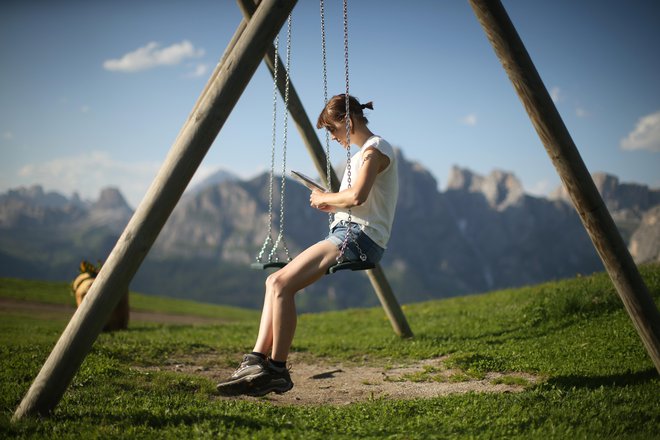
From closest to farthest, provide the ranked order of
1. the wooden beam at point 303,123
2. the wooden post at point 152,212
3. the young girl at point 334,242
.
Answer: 1. the wooden post at point 152,212
2. the young girl at point 334,242
3. the wooden beam at point 303,123

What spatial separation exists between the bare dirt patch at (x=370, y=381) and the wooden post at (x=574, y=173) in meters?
1.83

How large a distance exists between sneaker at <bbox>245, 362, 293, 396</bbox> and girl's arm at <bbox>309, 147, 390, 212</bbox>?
6.40 feet

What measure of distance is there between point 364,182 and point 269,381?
7.79ft

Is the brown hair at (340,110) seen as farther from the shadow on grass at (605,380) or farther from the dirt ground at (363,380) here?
the shadow on grass at (605,380)

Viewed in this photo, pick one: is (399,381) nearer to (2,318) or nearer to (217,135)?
(217,135)

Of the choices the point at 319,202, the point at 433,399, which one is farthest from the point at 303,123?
the point at 433,399

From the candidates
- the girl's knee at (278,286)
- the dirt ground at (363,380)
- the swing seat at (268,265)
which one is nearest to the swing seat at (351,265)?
the girl's knee at (278,286)

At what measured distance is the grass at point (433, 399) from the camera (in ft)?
16.3

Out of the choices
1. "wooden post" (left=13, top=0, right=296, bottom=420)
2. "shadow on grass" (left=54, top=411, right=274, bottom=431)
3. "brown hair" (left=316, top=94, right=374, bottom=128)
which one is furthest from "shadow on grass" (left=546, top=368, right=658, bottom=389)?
"wooden post" (left=13, top=0, right=296, bottom=420)

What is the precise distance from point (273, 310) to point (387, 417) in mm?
1728

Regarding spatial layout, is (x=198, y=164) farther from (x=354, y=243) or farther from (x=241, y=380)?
(x=241, y=380)

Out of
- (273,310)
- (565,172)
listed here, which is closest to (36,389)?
(273,310)

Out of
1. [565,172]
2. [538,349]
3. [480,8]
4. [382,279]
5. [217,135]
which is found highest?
[480,8]

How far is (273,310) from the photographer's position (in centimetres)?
558
